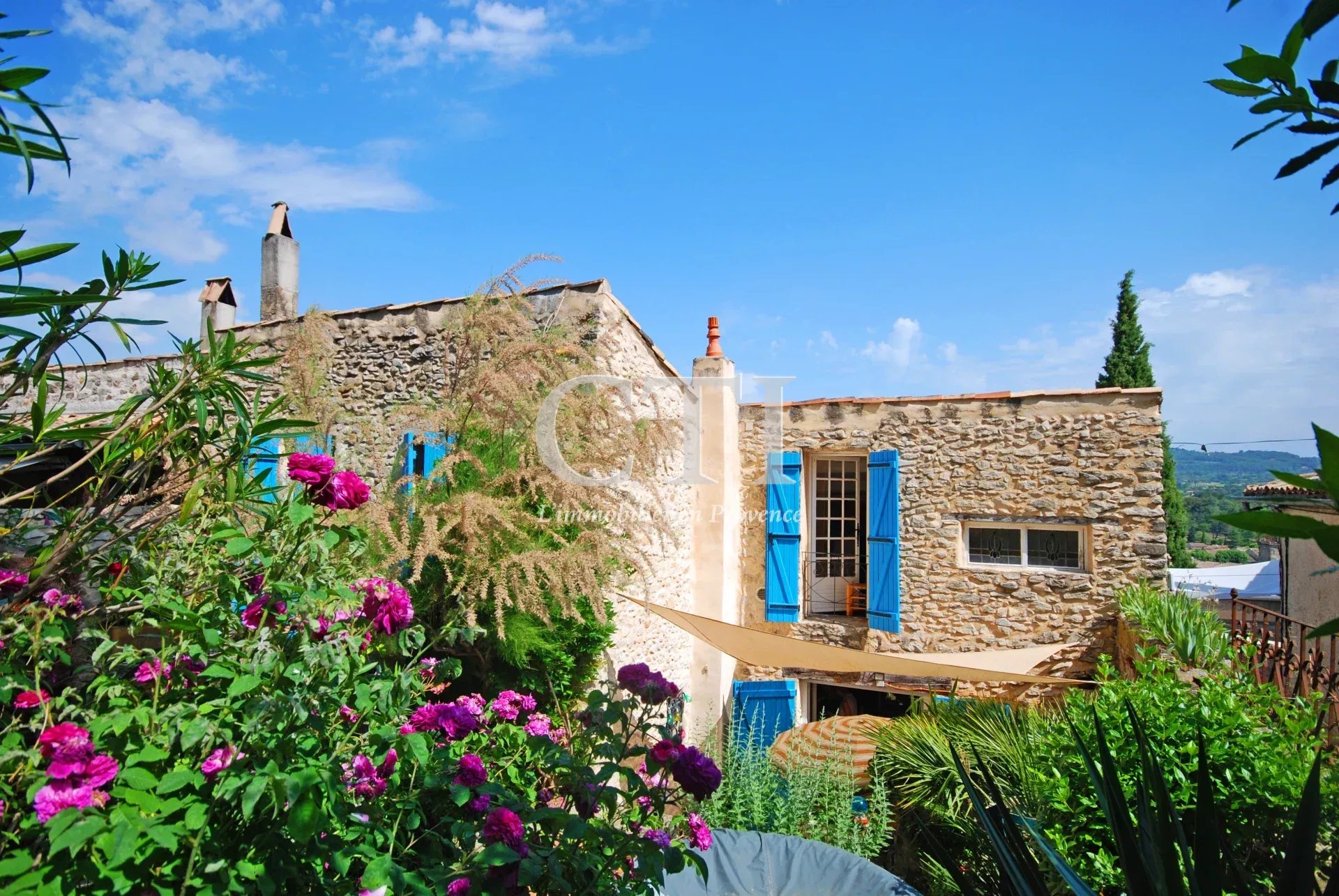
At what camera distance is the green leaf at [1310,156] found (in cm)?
64

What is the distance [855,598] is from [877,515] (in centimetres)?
100

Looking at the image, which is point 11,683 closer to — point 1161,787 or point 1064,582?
point 1161,787

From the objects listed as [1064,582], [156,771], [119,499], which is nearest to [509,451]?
[119,499]

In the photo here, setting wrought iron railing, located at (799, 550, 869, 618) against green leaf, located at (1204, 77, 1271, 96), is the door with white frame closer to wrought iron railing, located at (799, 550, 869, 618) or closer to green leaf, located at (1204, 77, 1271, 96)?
wrought iron railing, located at (799, 550, 869, 618)

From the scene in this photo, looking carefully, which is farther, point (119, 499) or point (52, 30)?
point (119, 499)

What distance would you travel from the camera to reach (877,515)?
7582mm

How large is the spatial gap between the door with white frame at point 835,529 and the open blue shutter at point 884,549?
1.27 ft

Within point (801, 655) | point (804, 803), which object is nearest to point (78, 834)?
point (804, 803)

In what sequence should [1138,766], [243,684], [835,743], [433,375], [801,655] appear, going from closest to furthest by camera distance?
[243,684]
[1138,766]
[801,655]
[835,743]
[433,375]

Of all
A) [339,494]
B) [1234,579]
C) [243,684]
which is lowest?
[1234,579]

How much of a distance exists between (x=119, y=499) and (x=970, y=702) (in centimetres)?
573

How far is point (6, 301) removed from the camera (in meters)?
1.19

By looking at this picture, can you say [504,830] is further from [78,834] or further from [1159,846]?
[1159,846]

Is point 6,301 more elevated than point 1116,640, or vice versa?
point 6,301
